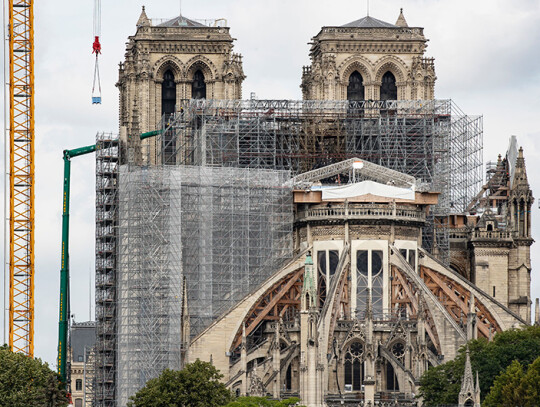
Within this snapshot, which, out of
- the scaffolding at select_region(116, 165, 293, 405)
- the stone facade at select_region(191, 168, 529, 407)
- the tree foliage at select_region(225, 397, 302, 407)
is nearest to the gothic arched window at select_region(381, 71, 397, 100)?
the stone facade at select_region(191, 168, 529, 407)

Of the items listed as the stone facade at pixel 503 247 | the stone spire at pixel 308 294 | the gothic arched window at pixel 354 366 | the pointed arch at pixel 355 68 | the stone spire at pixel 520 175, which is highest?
the pointed arch at pixel 355 68

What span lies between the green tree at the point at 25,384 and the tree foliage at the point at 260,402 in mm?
15292

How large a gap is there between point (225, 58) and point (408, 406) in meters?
42.4

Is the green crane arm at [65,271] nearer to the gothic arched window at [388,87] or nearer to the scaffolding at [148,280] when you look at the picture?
the scaffolding at [148,280]

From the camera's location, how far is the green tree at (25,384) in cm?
14462

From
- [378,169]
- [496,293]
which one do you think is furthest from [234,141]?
[496,293]

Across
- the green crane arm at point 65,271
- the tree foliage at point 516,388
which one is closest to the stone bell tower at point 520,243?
the green crane arm at point 65,271

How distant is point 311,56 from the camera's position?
590ft

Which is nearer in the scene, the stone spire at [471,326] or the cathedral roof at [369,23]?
the stone spire at [471,326]

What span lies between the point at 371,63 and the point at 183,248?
32248 mm

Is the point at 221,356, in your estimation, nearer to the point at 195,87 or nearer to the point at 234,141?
the point at 234,141

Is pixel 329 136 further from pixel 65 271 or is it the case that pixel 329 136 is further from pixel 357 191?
pixel 65 271

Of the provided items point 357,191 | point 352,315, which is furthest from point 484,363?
point 357,191

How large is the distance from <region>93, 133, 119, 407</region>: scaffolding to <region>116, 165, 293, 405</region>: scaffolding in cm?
317
